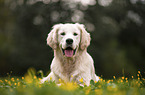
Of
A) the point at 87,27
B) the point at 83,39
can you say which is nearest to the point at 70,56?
the point at 83,39

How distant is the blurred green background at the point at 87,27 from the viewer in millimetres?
16609

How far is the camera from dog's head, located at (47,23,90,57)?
186 inches

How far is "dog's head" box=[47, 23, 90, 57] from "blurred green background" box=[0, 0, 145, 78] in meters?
11.2

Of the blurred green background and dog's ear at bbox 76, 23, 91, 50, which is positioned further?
the blurred green background

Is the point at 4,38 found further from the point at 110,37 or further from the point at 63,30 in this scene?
the point at 63,30

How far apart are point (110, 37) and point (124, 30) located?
174 centimetres

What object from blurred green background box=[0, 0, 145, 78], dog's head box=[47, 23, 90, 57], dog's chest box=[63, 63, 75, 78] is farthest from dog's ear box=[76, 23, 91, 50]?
blurred green background box=[0, 0, 145, 78]

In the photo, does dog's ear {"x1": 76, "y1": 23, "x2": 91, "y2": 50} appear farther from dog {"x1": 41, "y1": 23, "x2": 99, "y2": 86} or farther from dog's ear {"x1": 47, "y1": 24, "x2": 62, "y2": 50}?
dog's ear {"x1": 47, "y1": 24, "x2": 62, "y2": 50}

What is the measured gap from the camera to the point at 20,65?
16.6 m

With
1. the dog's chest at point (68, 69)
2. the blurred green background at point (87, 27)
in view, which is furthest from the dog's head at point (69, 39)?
the blurred green background at point (87, 27)

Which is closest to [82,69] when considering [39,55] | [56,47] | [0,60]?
[56,47]

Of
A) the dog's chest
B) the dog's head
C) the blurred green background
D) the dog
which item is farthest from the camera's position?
the blurred green background

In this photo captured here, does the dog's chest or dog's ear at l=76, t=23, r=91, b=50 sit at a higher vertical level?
dog's ear at l=76, t=23, r=91, b=50

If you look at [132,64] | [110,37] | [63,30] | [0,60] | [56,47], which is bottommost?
[132,64]
